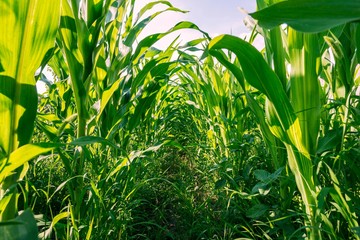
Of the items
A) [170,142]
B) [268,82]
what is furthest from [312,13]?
[170,142]

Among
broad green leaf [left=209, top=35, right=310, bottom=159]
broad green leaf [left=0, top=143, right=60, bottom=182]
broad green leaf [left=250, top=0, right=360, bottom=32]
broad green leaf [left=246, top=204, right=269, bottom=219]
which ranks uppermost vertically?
broad green leaf [left=250, top=0, right=360, bottom=32]

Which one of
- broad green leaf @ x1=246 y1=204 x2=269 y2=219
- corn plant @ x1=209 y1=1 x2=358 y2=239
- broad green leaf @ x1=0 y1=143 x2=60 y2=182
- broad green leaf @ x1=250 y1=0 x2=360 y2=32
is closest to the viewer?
broad green leaf @ x1=250 y1=0 x2=360 y2=32

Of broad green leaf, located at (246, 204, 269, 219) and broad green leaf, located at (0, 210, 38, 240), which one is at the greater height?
broad green leaf, located at (0, 210, 38, 240)

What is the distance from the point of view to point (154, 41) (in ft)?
4.18

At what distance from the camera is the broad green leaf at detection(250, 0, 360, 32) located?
0.38 metres

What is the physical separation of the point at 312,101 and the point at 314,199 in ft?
0.74

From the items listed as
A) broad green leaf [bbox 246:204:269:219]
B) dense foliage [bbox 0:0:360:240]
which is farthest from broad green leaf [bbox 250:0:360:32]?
broad green leaf [bbox 246:204:269:219]

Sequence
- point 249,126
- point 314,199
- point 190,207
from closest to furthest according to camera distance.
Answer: point 314,199
point 190,207
point 249,126

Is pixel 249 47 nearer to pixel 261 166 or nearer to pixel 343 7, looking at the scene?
pixel 343 7

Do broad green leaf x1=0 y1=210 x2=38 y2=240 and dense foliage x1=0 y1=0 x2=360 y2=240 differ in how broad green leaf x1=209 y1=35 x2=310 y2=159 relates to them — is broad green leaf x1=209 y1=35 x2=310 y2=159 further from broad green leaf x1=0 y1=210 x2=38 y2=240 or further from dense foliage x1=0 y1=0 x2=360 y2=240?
broad green leaf x1=0 y1=210 x2=38 y2=240

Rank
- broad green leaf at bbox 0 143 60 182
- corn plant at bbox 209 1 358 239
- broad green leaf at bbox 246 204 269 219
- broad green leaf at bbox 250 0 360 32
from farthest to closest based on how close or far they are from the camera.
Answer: broad green leaf at bbox 246 204 269 219, corn plant at bbox 209 1 358 239, broad green leaf at bbox 0 143 60 182, broad green leaf at bbox 250 0 360 32

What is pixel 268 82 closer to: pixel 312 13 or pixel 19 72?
pixel 312 13

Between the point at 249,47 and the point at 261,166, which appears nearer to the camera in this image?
the point at 249,47

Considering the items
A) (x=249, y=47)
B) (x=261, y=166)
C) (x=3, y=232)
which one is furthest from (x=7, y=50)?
(x=261, y=166)
